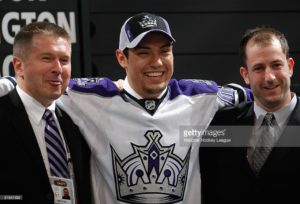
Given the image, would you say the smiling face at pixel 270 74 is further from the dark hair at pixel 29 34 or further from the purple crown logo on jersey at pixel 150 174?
the dark hair at pixel 29 34

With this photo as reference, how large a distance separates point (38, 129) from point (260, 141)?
Answer: 0.91m

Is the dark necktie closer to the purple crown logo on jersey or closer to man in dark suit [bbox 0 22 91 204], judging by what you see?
the purple crown logo on jersey

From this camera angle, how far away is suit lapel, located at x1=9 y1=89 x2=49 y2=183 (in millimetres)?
2719

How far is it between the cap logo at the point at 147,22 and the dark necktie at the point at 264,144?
2.04 ft

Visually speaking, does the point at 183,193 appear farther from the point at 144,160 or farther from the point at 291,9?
the point at 291,9

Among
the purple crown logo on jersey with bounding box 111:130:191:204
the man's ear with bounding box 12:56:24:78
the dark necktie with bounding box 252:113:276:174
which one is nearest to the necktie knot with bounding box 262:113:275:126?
the dark necktie with bounding box 252:113:276:174

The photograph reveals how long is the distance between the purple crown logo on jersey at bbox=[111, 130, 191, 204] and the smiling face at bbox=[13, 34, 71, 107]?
0.38 m

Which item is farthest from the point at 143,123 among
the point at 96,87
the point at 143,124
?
the point at 96,87

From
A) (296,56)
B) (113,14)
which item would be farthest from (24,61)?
(296,56)

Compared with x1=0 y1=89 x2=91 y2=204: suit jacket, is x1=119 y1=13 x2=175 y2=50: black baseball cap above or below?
above

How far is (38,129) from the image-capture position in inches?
111

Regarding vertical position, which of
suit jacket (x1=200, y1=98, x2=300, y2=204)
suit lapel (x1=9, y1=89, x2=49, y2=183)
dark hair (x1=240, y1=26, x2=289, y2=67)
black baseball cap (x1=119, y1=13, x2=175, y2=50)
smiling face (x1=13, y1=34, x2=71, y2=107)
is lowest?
suit jacket (x1=200, y1=98, x2=300, y2=204)

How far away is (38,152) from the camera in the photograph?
273cm

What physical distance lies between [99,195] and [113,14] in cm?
117
